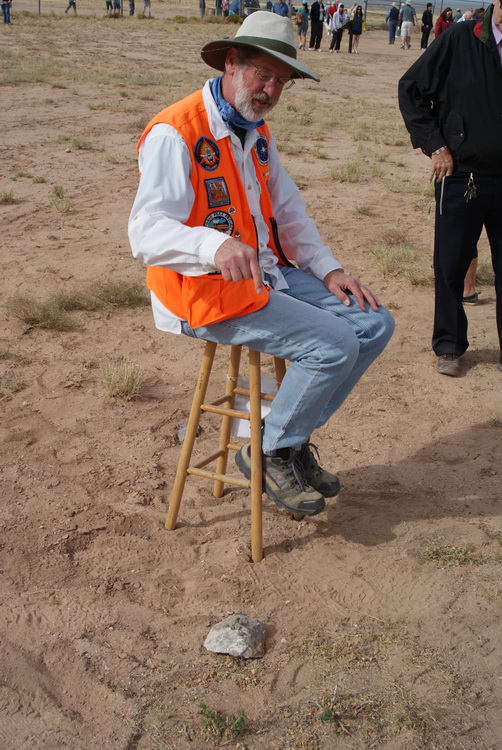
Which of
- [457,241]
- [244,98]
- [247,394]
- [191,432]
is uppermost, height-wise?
[244,98]

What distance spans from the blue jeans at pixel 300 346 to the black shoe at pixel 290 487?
0.24 ft

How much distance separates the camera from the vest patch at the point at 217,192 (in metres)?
3.08

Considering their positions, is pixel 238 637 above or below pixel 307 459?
below

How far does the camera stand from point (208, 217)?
3109 mm

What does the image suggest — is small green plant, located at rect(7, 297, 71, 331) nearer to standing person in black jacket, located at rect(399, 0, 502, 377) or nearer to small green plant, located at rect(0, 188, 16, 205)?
standing person in black jacket, located at rect(399, 0, 502, 377)

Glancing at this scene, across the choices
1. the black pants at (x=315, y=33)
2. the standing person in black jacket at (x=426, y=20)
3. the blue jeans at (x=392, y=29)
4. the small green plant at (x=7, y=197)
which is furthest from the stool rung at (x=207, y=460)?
the blue jeans at (x=392, y=29)

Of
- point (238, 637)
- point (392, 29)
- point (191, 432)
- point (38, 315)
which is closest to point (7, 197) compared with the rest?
point (38, 315)

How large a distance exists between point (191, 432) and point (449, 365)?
244 cm

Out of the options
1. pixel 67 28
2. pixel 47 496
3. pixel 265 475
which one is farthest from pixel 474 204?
pixel 67 28

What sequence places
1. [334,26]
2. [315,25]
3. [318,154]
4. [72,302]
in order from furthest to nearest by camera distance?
[334,26]
[315,25]
[318,154]
[72,302]

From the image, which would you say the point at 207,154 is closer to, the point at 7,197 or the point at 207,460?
the point at 207,460

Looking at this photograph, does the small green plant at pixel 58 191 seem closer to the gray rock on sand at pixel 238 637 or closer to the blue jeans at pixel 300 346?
the blue jeans at pixel 300 346

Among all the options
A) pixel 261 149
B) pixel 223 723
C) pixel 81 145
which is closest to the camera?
pixel 223 723

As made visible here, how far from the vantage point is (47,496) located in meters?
3.81
